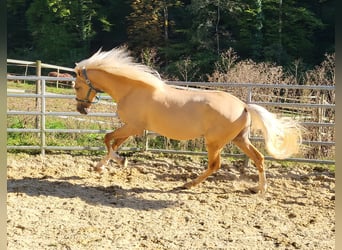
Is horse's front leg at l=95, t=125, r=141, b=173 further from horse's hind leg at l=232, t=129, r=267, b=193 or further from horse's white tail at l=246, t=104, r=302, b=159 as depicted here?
horse's white tail at l=246, t=104, r=302, b=159

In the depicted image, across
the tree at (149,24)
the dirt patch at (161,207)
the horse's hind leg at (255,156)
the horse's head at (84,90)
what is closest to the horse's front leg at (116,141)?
the dirt patch at (161,207)

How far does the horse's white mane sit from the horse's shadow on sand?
135 centimetres

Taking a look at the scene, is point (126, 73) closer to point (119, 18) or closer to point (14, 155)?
point (14, 155)

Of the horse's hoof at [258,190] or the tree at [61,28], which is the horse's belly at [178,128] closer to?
the horse's hoof at [258,190]

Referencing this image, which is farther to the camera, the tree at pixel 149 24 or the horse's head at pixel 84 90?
the tree at pixel 149 24

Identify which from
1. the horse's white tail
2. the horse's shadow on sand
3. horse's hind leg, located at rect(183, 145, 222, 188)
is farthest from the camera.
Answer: horse's hind leg, located at rect(183, 145, 222, 188)

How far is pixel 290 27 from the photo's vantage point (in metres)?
31.1

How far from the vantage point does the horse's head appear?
5660 mm

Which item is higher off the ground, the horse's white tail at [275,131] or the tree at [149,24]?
the tree at [149,24]

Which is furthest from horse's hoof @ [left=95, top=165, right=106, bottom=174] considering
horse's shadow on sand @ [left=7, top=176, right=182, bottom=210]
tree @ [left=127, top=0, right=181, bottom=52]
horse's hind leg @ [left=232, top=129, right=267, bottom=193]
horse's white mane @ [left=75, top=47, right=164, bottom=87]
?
tree @ [left=127, top=0, right=181, bottom=52]

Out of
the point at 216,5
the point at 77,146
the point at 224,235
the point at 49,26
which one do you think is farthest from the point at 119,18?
the point at 224,235

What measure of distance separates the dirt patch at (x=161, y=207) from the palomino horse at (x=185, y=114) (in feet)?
1.33

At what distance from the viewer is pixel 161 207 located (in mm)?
4777

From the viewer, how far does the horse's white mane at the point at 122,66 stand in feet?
17.9
